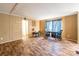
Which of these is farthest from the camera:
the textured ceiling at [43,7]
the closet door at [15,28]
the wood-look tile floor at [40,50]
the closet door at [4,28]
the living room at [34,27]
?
the closet door at [15,28]

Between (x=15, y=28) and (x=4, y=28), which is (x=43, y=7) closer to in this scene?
(x=4, y=28)

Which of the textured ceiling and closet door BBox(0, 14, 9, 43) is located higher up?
the textured ceiling

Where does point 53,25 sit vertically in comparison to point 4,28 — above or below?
above

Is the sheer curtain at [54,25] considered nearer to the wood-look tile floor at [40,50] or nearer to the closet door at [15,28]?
the closet door at [15,28]

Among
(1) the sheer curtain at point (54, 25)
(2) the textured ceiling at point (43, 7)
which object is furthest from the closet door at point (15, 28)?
(1) the sheer curtain at point (54, 25)

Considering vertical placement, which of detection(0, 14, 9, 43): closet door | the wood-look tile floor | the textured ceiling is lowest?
the wood-look tile floor

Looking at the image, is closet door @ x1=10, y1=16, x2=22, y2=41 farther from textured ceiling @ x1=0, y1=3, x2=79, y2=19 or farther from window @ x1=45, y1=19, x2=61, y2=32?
window @ x1=45, y1=19, x2=61, y2=32

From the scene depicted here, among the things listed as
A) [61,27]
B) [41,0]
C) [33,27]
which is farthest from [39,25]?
[41,0]

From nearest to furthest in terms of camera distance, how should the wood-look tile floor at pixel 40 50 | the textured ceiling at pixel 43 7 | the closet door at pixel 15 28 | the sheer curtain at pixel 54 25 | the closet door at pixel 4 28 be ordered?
the wood-look tile floor at pixel 40 50 < the textured ceiling at pixel 43 7 < the closet door at pixel 4 28 < the closet door at pixel 15 28 < the sheer curtain at pixel 54 25

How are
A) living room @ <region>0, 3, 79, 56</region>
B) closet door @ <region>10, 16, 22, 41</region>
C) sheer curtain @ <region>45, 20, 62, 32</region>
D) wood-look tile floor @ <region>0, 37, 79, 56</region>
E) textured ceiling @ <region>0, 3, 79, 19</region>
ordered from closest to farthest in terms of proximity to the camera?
wood-look tile floor @ <region>0, 37, 79, 56</region>, textured ceiling @ <region>0, 3, 79, 19</region>, living room @ <region>0, 3, 79, 56</region>, closet door @ <region>10, 16, 22, 41</region>, sheer curtain @ <region>45, 20, 62, 32</region>

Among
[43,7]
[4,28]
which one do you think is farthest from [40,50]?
[4,28]

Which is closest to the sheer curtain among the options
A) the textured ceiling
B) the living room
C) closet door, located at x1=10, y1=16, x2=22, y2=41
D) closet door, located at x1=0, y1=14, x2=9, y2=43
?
the living room

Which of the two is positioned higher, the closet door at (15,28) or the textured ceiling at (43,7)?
the textured ceiling at (43,7)

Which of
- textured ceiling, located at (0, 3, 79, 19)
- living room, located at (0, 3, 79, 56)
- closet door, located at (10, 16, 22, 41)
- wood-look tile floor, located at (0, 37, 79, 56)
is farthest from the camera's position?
closet door, located at (10, 16, 22, 41)
